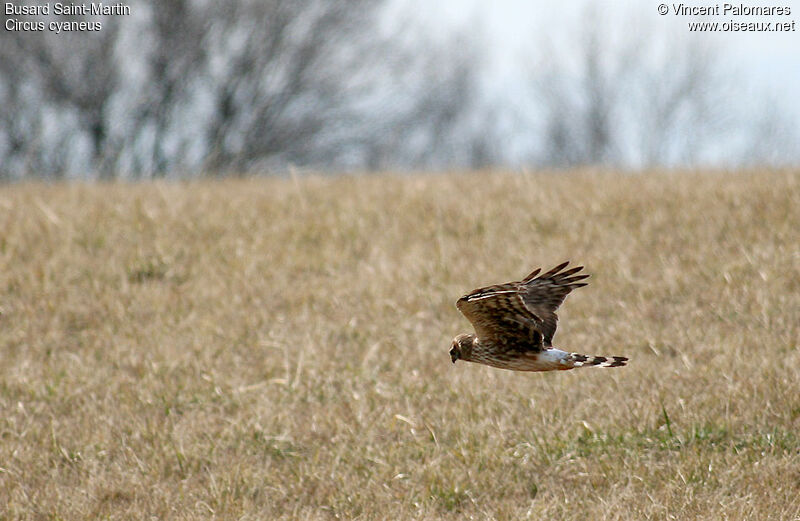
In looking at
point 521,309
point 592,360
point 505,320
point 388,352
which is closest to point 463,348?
point 505,320

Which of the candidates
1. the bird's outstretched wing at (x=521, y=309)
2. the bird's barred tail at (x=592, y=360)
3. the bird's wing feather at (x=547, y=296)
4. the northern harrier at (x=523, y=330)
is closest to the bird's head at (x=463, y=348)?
the northern harrier at (x=523, y=330)

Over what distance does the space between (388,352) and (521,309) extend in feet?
9.49

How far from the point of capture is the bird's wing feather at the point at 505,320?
18.2 feet

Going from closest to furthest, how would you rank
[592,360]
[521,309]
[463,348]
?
[592,360]
[521,309]
[463,348]

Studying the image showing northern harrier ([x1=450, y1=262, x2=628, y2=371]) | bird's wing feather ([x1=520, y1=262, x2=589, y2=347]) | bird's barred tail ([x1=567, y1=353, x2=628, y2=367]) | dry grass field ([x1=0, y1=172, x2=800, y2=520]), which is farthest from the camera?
dry grass field ([x1=0, y1=172, x2=800, y2=520])

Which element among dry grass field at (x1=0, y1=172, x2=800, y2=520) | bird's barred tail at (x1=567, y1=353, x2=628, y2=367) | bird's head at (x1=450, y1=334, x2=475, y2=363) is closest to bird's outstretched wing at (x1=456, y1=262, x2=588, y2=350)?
bird's head at (x1=450, y1=334, x2=475, y2=363)

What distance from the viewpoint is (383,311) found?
9.09m

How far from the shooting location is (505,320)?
18.7 feet

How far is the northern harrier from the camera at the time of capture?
218 inches

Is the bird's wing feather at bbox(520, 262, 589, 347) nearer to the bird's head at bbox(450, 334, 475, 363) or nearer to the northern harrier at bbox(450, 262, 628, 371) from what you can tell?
the northern harrier at bbox(450, 262, 628, 371)

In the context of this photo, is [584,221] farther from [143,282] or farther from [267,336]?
[143,282]

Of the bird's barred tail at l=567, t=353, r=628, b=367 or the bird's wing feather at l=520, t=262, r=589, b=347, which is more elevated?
the bird's wing feather at l=520, t=262, r=589, b=347

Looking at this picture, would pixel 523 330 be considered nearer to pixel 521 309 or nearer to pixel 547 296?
pixel 521 309

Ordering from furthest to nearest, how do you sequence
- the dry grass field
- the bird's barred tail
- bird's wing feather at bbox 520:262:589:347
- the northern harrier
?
the dry grass field < bird's wing feather at bbox 520:262:589:347 < the northern harrier < the bird's barred tail
